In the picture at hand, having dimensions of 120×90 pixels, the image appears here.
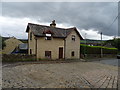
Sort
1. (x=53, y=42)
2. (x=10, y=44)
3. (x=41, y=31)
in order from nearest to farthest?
(x=41, y=31), (x=53, y=42), (x=10, y=44)

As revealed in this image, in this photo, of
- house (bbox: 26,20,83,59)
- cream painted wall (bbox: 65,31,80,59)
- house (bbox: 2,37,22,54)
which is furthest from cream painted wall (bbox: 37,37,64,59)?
house (bbox: 2,37,22,54)

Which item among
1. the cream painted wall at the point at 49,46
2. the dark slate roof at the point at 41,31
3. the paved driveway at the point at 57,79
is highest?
the dark slate roof at the point at 41,31

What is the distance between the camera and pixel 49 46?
19.2 meters

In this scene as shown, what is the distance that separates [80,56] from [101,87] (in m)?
18.7

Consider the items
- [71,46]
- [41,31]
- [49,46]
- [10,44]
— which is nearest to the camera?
[49,46]

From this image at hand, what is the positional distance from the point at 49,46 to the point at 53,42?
3.62 ft

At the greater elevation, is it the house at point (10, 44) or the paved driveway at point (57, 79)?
the house at point (10, 44)

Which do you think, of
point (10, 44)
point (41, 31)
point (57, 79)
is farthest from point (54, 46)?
point (10, 44)

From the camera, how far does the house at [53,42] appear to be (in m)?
18.4

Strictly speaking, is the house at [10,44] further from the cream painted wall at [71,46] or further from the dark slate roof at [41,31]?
the cream painted wall at [71,46]

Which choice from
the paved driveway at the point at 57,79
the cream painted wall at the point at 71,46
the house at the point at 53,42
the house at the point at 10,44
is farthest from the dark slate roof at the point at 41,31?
the house at the point at 10,44

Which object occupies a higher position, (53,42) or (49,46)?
(53,42)

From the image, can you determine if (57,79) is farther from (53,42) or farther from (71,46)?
(71,46)

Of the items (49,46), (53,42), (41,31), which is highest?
(41,31)
